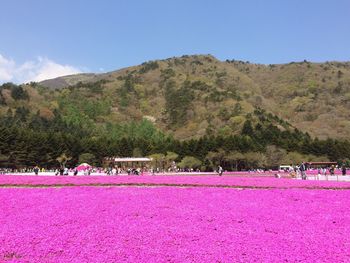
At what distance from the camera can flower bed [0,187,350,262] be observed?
10.8 meters

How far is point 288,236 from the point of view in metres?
13.1

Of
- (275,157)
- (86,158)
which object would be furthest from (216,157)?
(86,158)

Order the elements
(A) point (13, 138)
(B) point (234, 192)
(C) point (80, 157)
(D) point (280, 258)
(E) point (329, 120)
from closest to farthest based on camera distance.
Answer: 1. (D) point (280, 258)
2. (B) point (234, 192)
3. (A) point (13, 138)
4. (C) point (80, 157)
5. (E) point (329, 120)

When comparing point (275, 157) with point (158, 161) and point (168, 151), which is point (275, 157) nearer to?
point (168, 151)

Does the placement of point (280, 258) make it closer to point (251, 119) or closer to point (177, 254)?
point (177, 254)

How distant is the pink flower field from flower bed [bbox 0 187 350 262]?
3 cm

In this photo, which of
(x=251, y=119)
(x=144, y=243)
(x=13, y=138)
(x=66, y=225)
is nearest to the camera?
(x=144, y=243)

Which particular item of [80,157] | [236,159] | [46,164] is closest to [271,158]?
[236,159]

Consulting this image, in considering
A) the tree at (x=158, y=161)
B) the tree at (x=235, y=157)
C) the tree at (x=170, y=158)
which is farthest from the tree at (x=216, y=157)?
the tree at (x=158, y=161)

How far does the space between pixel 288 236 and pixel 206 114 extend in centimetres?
17651

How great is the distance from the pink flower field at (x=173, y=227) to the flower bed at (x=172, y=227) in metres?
0.03

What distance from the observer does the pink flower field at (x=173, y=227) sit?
10773mm

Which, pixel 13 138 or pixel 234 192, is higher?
pixel 13 138

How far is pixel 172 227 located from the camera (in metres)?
14.5
